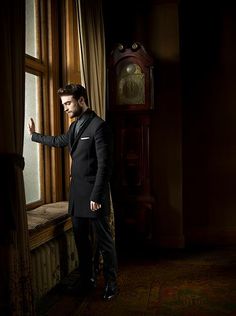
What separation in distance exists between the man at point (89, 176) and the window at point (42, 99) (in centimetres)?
46

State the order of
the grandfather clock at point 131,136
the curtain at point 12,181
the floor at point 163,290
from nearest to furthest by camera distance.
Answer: the curtain at point 12,181 → the floor at point 163,290 → the grandfather clock at point 131,136

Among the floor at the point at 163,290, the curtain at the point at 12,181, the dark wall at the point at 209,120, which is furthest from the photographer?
the dark wall at the point at 209,120

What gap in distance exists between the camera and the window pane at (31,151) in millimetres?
2719

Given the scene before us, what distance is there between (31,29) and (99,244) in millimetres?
1447

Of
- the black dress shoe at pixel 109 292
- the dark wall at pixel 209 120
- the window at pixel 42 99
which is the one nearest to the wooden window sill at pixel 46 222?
the window at pixel 42 99

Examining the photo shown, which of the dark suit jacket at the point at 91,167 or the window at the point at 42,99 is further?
the window at the point at 42,99

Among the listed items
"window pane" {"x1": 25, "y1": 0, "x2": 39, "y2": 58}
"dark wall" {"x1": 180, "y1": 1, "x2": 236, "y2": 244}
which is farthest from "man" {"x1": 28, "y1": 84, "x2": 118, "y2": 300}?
"dark wall" {"x1": 180, "y1": 1, "x2": 236, "y2": 244}

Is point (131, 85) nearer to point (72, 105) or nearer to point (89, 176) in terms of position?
point (72, 105)

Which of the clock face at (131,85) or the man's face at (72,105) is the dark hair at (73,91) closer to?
the man's face at (72,105)

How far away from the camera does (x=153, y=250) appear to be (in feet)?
11.2

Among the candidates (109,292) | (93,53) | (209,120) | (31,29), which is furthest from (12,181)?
(209,120)

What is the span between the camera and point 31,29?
2789 millimetres

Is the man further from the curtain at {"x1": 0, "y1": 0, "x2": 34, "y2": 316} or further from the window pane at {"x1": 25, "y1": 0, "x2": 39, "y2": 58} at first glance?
the window pane at {"x1": 25, "y1": 0, "x2": 39, "y2": 58}

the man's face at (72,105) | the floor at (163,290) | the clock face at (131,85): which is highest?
the clock face at (131,85)
